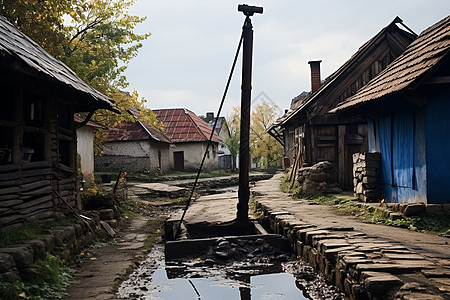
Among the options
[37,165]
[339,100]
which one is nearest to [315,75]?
[339,100]

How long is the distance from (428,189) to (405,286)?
438cm

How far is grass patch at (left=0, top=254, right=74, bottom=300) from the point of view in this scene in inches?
187

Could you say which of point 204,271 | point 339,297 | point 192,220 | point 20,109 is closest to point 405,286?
point 339,297

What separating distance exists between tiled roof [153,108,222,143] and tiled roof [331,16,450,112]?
24.0 m

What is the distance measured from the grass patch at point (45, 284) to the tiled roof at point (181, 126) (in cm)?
2744

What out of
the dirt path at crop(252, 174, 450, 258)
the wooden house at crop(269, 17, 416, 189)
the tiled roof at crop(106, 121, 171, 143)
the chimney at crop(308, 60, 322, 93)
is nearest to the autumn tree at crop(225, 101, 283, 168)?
the tiled roof at crop(106, 121, 171, 143)

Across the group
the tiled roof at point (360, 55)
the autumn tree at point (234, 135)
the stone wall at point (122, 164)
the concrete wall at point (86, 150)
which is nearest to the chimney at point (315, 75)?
the tiled roof at point (360, 55)

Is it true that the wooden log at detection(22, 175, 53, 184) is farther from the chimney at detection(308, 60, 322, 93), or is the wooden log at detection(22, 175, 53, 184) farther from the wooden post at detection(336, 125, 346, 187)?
the chimney at detection(308, 60, 322, 93)

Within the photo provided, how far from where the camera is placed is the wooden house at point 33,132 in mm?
6832

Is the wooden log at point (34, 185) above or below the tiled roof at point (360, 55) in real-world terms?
below

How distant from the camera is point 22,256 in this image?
5445 mm

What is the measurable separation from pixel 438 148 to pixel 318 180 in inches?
231

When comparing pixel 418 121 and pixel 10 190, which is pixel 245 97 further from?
pixel 10 190

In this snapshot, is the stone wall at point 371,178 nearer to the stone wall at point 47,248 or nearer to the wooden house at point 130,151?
the stone wall at point 47,248
